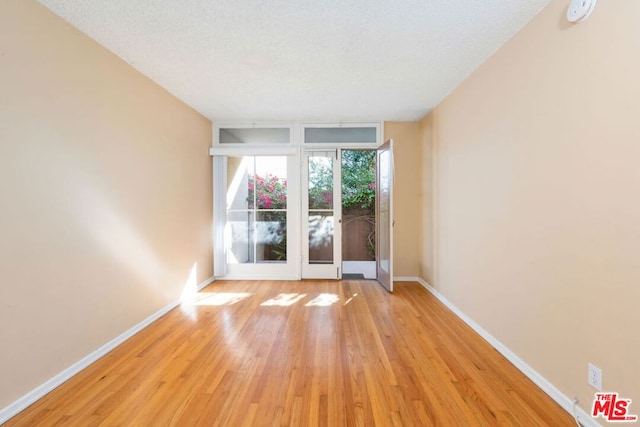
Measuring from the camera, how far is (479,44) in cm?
223

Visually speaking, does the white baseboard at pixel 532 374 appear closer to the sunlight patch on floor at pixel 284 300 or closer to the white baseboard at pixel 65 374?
the sunlight patch on floor at pixel 284 300

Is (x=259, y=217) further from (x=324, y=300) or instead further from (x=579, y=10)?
(x=579, y=10)

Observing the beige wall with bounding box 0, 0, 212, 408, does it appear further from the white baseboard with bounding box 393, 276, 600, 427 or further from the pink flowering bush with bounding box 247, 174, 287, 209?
the white baseboard with bounding box 393, 276, 600, 427

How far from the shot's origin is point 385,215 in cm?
409

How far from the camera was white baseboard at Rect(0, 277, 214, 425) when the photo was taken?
5.18ft

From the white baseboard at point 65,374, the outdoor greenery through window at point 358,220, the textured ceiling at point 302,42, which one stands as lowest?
the white baseboard at point 65,374

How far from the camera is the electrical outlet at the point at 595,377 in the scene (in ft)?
4.75

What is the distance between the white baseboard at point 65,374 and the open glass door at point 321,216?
2217mm

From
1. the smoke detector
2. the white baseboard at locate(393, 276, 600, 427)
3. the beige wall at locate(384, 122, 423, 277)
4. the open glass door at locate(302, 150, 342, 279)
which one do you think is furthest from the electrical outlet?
the open glass door at locate(302, 150, 342, 279)

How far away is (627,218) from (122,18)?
10.4 ft

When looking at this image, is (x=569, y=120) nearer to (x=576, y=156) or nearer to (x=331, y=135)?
(x=576, y=156)

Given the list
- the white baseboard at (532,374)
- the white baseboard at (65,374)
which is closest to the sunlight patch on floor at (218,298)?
the white baseboard at (65,374)

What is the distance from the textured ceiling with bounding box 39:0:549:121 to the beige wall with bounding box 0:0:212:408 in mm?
286

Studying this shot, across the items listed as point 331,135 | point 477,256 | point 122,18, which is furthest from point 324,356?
point 331,135
